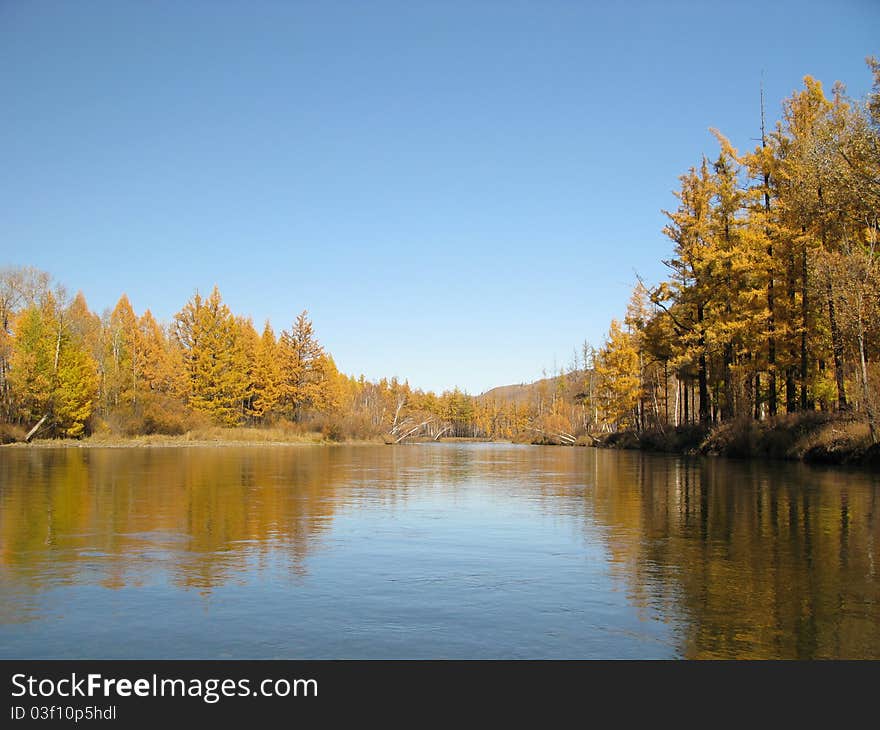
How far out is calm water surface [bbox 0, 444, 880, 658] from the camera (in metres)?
5.50

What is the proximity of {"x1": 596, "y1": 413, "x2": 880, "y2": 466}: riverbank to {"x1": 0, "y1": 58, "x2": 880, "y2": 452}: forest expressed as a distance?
48cm

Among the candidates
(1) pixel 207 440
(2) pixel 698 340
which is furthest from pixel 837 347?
(1) pixel 207 440

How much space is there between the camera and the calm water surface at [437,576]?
217 inches

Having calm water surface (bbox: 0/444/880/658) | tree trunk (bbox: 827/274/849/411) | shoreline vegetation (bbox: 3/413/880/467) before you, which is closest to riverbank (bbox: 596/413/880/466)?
shoreline vegetation (bbox: 3/413/880/467)

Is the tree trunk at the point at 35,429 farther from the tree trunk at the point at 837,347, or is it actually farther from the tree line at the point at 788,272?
the tree trunk at the point at 837,347

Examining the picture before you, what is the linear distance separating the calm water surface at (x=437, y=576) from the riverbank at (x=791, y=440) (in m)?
10.5

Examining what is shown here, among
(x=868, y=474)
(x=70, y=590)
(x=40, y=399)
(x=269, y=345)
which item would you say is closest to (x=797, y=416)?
(x=868, y=474)

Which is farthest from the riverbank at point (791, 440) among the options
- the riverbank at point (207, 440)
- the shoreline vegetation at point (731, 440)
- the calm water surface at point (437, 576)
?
the riverbank at point (207, 440)

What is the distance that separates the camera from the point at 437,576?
310 inches

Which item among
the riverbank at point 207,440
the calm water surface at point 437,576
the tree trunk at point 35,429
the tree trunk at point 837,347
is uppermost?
the tree trunk at point 837,347

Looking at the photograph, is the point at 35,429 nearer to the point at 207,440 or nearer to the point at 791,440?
the point at 207,440

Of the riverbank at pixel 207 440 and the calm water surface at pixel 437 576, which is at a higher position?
the calm water surface at pixel 437 576

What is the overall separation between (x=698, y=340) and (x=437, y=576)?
116ft
